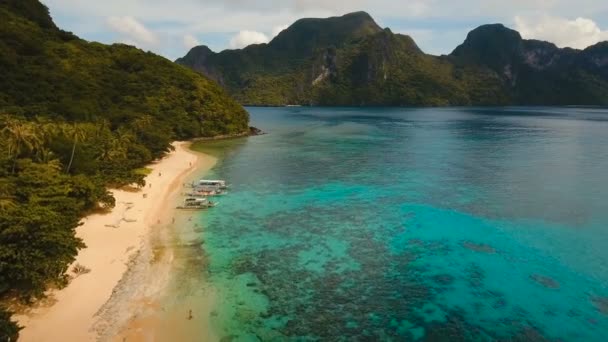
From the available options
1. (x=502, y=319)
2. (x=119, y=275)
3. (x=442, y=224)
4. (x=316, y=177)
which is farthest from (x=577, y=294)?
(x=316, y=177)

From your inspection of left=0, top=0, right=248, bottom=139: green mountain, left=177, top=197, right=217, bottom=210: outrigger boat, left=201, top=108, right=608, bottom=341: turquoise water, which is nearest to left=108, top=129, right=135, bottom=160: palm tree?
left=177, top=197, right=217, bottom=210: outrigger boat

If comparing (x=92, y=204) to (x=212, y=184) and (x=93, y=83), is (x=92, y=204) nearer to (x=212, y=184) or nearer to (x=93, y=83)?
(x=212, y=184)

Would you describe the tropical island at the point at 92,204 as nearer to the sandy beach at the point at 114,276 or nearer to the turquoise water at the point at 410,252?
the sandy beach at the point at 114,276

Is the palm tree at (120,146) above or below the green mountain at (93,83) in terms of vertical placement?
below

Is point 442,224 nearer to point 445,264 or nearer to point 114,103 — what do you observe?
point 445,264

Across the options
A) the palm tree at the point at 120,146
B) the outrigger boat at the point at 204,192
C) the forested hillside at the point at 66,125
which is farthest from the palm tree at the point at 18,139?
the outrigger boat at the point at 204,192
